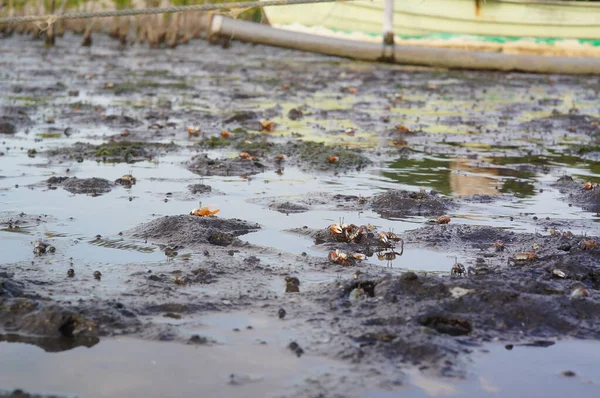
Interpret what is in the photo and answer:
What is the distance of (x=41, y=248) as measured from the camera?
5633mm

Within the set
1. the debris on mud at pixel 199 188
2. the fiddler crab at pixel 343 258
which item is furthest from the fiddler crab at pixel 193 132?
the fiddler crab at pixel 343 258

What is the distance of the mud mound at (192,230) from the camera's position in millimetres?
6039

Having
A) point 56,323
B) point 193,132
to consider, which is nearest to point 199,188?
point 193,132

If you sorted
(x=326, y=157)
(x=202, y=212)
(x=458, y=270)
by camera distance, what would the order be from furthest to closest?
(x=326, y=157)
(x=202, y=212)
(x=458, y=270)

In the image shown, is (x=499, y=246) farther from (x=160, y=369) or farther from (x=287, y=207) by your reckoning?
(x=160, y=369)

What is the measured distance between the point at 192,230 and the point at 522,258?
2.12 m

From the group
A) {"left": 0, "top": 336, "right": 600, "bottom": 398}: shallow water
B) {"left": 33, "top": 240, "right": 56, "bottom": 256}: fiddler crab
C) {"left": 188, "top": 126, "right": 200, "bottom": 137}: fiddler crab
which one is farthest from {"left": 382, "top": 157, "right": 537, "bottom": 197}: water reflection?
{"left": 0, "top": 336, "right": 600, "bottom": 398}: shallow water

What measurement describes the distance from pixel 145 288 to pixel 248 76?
1579cm

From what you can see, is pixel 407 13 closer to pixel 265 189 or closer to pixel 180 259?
pixel 265 189

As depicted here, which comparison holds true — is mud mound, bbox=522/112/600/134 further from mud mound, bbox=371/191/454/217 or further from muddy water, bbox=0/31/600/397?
mud mound, bbox=371/191/454/217

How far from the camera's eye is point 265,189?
8.04 m

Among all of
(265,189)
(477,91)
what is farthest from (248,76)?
(265,189)

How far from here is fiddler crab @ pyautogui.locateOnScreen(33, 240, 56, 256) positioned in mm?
5605

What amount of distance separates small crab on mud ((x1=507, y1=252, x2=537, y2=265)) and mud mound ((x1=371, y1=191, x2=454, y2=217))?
158 centimetres
